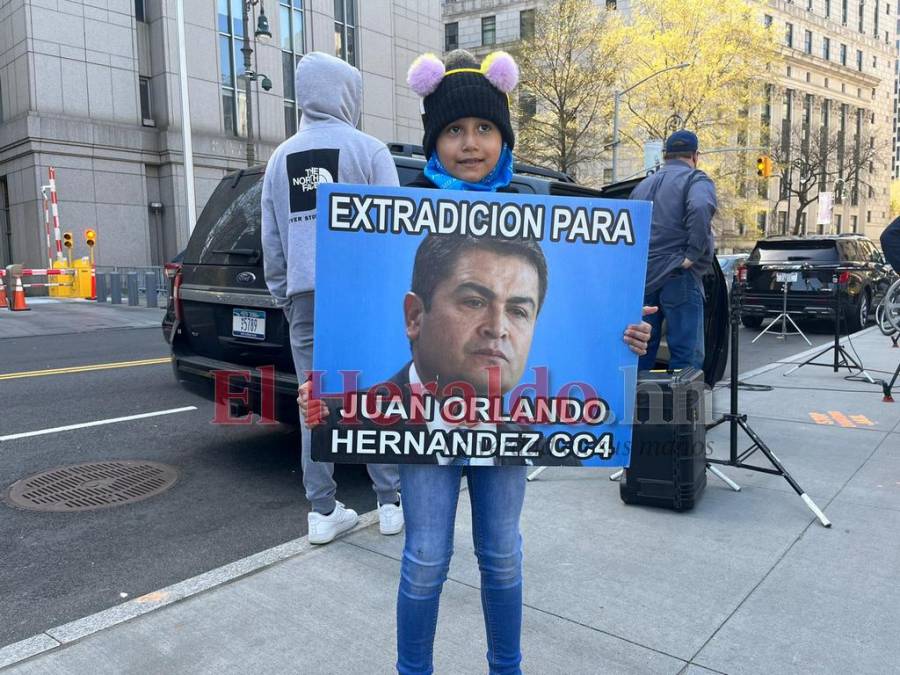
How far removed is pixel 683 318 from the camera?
4.83 meters

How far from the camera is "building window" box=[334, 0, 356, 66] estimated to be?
110 ft

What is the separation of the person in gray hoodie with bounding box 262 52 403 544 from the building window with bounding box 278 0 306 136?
29.1 meters

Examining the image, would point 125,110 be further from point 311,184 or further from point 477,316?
point 477,316

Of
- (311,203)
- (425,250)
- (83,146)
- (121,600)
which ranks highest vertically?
(83,146)

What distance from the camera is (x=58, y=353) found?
35.1 feet

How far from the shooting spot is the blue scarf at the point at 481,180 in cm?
211

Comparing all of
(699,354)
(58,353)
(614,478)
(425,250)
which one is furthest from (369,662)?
(58,353)

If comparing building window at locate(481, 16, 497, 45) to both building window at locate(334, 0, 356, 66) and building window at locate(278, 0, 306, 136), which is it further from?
building window at locate(278, 0, 306, 136)

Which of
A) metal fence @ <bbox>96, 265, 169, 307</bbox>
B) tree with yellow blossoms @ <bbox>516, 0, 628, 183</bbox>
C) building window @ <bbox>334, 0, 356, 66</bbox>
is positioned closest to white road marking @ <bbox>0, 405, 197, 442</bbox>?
metal fence @ <bbox>96, 265, 169, 307</bbox>

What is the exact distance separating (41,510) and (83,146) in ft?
81.7

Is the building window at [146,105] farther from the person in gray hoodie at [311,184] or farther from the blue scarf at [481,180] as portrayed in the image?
the blue scarf at [481,180]

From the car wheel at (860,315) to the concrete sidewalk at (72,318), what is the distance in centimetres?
1358

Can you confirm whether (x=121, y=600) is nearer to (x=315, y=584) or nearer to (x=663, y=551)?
(x=315, y=584)

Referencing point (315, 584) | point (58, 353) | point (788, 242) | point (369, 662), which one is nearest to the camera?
point (369, 662)
